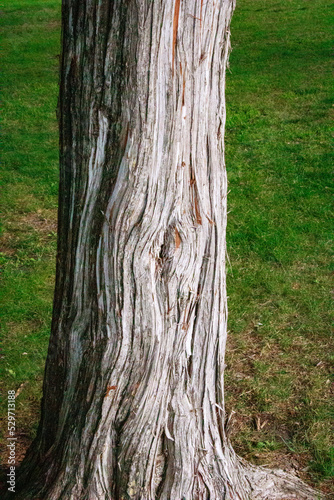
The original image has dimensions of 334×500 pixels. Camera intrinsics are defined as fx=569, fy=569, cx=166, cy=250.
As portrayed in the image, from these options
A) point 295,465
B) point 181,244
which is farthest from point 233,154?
point 181,244

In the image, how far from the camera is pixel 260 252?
5355 mm

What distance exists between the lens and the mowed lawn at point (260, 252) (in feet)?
11.9

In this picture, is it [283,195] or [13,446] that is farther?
[283,195]

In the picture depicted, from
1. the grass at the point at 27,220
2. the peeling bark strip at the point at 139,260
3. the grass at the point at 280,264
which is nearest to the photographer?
the peeling bark strip at the point at 139,260

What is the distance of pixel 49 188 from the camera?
677 cm

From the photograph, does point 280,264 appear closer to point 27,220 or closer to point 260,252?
point 260,252

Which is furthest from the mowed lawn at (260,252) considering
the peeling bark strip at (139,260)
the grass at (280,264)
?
the peeling bark strip at (139,260)

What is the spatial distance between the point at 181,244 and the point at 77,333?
568 mm

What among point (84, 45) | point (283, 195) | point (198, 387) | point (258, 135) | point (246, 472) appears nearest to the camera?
point (84, 45)

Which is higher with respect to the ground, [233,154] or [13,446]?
[233,154]

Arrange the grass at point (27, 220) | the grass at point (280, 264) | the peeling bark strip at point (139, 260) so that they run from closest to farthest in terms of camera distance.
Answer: the peeling bark strip at point (139, 260), the grass at point (280, 264), the grass at point (27, 220)

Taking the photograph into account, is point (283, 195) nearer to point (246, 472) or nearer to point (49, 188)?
point (49, 188)

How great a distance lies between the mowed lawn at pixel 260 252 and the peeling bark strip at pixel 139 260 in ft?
3.40

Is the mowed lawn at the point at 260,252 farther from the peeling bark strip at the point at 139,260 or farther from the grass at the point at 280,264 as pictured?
the peeling bark strip at the point at 139,260
